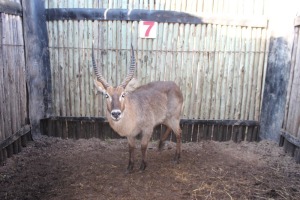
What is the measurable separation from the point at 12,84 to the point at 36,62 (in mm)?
1015

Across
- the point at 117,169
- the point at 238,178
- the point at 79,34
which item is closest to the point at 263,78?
the point at 238,178

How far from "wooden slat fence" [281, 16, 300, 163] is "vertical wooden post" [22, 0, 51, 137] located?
5773mm

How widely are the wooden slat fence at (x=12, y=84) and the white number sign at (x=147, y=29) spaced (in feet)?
8.93

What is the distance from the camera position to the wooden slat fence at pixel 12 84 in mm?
5496

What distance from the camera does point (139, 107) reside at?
564 centimetres

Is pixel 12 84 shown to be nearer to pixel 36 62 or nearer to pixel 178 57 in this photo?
pixel 36 62

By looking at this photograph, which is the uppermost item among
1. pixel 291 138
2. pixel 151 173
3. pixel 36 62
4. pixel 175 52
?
pixel 175 52

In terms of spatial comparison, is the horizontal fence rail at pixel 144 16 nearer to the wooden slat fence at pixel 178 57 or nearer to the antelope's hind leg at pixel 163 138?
the wooden slat fence at pixel 178 57

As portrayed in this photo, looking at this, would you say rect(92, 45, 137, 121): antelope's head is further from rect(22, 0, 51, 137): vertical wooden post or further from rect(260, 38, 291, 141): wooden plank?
rect(260, 38, 291, 141): wooden plank

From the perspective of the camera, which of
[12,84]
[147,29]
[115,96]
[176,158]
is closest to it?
[115,96]

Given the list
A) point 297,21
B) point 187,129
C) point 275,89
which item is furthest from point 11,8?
point 275,89

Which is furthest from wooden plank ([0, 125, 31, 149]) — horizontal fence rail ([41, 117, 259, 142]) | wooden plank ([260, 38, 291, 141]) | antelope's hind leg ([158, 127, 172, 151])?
wooden plank ([260, 38, 291, 141])

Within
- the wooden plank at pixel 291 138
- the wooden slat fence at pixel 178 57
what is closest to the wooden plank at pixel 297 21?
the wooden slat fence at pixel 178 57

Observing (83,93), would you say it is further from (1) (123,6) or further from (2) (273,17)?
(2) (273,17)
